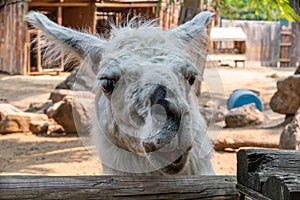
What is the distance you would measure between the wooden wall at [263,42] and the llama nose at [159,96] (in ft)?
78.9

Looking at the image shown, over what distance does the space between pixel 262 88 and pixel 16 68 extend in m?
9.06

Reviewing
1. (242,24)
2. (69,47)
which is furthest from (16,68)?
(69,47)

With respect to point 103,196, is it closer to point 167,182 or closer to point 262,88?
point 167,182

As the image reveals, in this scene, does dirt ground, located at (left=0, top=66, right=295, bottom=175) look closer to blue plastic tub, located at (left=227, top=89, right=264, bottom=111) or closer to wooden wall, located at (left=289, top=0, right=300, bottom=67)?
blue plastic tub, located at (left=227, top=89, right=264, bottom=111)

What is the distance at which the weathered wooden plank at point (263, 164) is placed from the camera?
1.77m

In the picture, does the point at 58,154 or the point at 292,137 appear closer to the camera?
the point at 292,137

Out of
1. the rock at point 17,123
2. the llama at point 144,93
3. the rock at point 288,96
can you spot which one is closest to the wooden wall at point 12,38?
the rock at point 17,123

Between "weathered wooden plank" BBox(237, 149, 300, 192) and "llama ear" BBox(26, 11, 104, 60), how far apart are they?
103 cm

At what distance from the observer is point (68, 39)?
259cm

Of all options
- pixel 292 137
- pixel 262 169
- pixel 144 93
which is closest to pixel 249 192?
pixel 262 169

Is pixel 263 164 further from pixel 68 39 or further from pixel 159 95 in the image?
pixel 68 39

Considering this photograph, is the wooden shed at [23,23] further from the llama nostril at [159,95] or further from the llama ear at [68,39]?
the llama nostril at [159,95]

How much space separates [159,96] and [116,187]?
14.7 inches

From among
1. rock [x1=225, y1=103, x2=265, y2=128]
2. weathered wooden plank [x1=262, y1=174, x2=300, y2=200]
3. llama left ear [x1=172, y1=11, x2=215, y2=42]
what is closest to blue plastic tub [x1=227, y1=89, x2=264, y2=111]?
rock [x1=225, y1=103, x2=265, y2=128]
